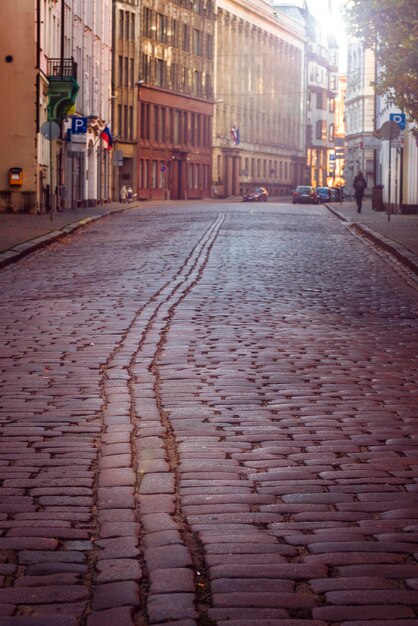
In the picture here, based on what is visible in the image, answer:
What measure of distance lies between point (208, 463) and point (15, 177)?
4519 centimetres

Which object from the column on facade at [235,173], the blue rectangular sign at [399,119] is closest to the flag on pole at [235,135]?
the column on facade at [235,173]

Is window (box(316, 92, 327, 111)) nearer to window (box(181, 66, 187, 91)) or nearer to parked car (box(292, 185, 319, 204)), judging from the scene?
window (box(181, 66, 187, 91))

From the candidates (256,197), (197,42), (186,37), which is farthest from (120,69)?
(197,42)

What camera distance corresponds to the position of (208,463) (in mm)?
6918

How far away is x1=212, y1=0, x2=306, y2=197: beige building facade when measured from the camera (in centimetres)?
11600

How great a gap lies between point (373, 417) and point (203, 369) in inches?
88.8

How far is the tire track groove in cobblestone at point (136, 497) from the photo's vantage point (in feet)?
15.6

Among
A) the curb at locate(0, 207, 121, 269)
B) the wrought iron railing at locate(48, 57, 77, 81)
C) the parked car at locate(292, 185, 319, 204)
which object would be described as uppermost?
the wrought iron railing at locate(48, 57, 77, 81)

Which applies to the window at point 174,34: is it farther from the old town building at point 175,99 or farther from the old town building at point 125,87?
the old town building at point 125,87

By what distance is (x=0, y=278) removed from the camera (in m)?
19.9

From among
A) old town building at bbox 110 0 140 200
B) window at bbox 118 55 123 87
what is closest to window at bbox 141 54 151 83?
old town building at bbox 110 0 140 200

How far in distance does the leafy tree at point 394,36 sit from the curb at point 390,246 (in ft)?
11.1

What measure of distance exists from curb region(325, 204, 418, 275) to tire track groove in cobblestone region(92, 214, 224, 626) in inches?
481

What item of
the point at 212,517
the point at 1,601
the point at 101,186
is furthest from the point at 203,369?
the point at 101,186
